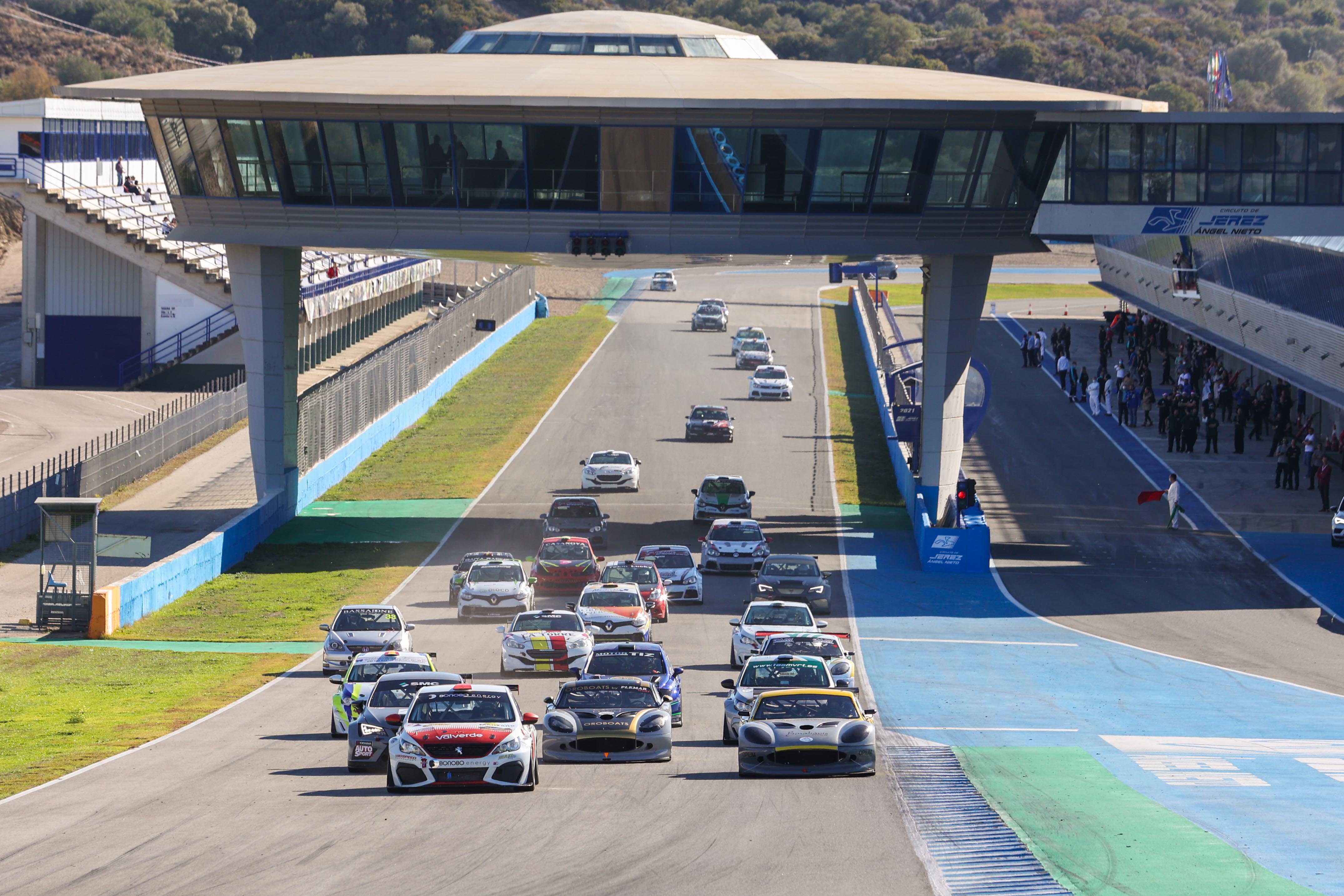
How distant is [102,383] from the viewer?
73.7 m

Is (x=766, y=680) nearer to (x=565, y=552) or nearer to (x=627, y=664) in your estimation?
(x=627, y=664)

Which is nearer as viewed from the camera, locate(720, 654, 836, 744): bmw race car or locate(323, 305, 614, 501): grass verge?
locate(720, 654, 836, 744): bmw race car

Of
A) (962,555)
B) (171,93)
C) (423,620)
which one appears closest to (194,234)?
(171,93)

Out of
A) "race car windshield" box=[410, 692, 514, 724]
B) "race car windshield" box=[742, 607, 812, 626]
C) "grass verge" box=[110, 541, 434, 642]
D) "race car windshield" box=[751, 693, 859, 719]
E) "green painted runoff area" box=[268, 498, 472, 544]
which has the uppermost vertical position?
"race car windshield" box=[410, 692, 514, 724]

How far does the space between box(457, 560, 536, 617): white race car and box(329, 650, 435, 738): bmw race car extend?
34.4ft

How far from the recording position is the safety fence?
45.9m

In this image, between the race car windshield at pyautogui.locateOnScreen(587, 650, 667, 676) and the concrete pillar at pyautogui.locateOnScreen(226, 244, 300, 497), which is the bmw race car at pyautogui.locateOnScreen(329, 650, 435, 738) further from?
the concrete pillar at pyautogui.locateOnScreen(226, 244, 300, 497)

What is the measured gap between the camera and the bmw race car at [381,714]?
21672 millimetres

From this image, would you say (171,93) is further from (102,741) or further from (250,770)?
(250,770)

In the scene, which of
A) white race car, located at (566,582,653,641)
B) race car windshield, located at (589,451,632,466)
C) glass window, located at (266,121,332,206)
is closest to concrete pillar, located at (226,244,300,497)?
glass window, located at (266,121,332,206)

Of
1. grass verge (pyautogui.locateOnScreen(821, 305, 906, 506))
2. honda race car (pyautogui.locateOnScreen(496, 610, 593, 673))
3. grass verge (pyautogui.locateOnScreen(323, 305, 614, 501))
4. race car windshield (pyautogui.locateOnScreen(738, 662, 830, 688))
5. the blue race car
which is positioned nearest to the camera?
race car windshield (pyautogui.locateOnScreen(738, 662, 830, 688))

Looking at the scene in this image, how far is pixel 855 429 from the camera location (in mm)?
68938

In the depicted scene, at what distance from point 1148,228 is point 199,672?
2813cm

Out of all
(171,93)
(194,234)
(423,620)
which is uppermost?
(171,93)
